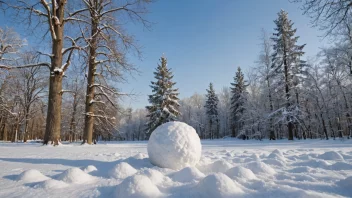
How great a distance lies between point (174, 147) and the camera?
13.1 feet

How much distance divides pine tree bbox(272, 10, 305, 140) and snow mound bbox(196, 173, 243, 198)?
20247mm

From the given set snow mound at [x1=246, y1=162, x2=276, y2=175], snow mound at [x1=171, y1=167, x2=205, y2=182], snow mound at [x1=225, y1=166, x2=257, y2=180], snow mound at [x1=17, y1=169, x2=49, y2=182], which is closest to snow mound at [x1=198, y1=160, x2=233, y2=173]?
snow mound at [x1=246, y1=162, x2=276, y2=175]

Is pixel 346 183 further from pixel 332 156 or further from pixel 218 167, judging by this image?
pixel 332 156

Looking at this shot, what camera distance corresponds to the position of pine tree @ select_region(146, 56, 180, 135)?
28.1 metres

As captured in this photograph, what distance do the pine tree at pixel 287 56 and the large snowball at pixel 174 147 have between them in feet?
61.4

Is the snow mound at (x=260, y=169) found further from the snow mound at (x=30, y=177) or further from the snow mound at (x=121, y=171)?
the snow mound at (x=30, y=177)

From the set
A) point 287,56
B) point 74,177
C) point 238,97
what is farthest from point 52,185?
point 238,97

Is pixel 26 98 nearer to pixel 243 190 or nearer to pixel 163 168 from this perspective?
pixel 163 168

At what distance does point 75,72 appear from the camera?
957 centimetres

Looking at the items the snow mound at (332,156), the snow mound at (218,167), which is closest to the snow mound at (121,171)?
the snow mound at (218,167)

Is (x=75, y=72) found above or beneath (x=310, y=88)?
beneath

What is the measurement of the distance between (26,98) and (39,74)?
3.03 metres

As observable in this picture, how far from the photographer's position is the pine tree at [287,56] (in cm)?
2073

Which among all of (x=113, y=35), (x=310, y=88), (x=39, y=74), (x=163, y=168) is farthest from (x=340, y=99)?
(x=39, y=74)
